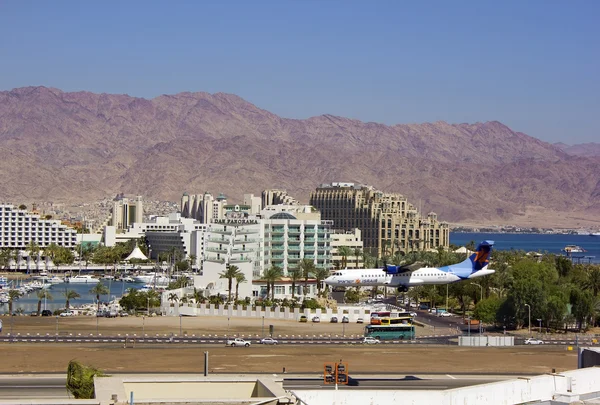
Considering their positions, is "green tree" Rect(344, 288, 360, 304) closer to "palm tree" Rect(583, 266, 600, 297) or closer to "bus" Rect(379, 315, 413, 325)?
"palm tree" Rect(583, 266, 600, 297)

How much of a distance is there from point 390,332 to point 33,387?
166 feet

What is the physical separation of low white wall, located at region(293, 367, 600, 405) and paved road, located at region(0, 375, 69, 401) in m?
29.1

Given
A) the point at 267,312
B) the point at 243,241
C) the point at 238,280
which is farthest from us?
the point at 243,241

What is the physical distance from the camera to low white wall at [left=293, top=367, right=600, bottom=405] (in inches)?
1272

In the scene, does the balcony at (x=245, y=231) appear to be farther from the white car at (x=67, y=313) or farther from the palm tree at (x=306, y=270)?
the white car at (x=67, y=313)

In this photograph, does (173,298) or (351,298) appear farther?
(351,298)

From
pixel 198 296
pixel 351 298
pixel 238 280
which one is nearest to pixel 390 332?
pixel 238 280

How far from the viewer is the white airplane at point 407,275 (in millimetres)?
106938

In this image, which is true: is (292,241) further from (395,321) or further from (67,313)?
(395,321)

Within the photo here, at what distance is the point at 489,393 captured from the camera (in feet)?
108

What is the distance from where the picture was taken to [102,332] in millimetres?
112312

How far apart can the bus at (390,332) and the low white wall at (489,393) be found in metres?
74.6

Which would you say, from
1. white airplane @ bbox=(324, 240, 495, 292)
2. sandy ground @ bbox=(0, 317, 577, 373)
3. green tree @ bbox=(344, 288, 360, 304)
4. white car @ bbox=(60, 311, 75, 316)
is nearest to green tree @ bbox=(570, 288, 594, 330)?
white airplane @ bbox=(324, 240, 495, 292)

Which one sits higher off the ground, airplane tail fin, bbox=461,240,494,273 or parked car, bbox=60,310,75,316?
airplane tail fin, bbox=461,240,494,273
